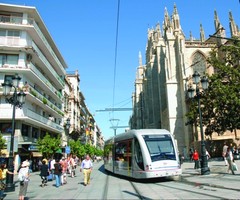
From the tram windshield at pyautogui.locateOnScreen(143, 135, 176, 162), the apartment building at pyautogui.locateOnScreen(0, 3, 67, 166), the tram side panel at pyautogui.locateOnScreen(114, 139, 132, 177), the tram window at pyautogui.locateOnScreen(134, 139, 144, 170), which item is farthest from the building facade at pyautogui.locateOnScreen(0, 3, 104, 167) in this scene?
the tram windshield at pyautogui.locateOnScreen(143, 135, 176, 162)

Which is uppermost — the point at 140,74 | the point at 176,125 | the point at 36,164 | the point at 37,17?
the point at 140,74

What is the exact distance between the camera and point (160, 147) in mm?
13562

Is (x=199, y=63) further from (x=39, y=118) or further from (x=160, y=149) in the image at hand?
(x=160, y=149)

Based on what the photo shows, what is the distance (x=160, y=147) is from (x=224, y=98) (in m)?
14.3

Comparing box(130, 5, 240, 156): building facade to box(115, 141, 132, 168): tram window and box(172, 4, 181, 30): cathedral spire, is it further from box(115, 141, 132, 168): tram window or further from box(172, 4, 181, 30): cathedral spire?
box(115, 141, 132, 168): tram window

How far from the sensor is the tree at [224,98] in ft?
83.5

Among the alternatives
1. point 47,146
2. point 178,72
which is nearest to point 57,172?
point 47,146

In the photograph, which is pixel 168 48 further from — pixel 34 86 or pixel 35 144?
pixel 35 144

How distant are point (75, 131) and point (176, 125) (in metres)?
21.8

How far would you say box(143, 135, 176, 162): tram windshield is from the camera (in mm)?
13125

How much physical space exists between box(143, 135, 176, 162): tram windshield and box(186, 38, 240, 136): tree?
44.3 ft

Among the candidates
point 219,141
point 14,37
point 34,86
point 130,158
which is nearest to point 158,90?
point 219,141

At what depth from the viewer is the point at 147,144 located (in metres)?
13.5

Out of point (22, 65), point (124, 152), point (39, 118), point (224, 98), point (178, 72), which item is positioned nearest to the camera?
point (124, 152)
